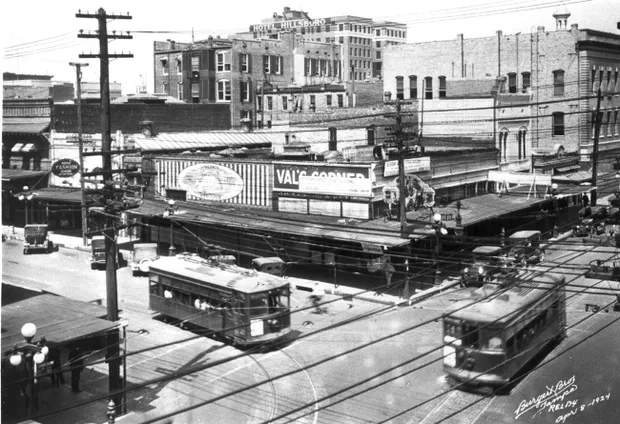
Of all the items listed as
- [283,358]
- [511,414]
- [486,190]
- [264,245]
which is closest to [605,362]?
[511,414]

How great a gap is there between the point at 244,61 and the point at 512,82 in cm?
2340

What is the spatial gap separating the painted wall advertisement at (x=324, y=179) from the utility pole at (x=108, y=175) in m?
14.6

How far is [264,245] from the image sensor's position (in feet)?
110

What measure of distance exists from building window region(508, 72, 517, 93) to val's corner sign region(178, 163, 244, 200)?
26626mm

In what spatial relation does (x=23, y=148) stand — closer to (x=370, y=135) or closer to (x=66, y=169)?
(x=370, y=135)

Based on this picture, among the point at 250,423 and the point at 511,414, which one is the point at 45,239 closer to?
the point at 250,423

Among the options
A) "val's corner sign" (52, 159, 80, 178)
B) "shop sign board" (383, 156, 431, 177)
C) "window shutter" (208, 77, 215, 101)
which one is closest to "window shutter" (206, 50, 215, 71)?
"window shutter" (208, 77, 215, 101)

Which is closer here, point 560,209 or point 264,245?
point 264,245

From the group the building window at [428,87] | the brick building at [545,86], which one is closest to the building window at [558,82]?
the brick building at [545,86]

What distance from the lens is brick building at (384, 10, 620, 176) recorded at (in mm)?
48688

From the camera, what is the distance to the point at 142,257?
34.5 meters

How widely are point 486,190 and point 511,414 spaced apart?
26.1m

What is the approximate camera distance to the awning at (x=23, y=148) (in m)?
46.9

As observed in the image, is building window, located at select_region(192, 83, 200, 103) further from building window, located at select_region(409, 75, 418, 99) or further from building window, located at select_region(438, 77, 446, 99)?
building window, located at select_region(438, 77, 446, 99)
